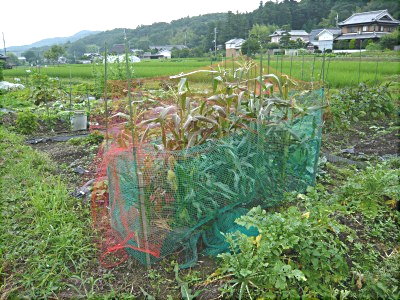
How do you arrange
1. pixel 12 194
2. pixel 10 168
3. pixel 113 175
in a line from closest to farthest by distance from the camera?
pixel 113 175
pixel 12 194
pixel 10 168

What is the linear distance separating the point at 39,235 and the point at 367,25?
33.6 meters

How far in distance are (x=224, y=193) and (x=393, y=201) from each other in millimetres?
1449

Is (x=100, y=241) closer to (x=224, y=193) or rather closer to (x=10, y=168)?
(x=224, y=193)

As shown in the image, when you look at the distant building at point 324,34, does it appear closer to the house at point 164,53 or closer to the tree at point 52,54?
the house at point 164,53

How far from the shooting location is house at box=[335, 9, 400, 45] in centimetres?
2875

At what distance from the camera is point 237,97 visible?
262 cm

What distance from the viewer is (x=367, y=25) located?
2980cm

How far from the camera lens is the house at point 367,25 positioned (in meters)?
28.8

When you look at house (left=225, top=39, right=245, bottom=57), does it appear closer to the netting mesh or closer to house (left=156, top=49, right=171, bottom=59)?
the netting mesh

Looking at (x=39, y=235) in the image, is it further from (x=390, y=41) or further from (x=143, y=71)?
(x=390, y=41)

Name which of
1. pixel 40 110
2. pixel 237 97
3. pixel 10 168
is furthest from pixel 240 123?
pixel 40 110

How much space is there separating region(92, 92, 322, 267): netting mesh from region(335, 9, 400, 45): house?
30334 millimetres

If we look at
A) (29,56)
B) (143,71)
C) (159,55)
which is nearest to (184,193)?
(143,71)

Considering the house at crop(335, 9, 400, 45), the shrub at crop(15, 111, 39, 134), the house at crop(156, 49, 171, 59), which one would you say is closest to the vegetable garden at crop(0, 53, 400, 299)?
the shrub at crop(15, 111, 39, 134)
